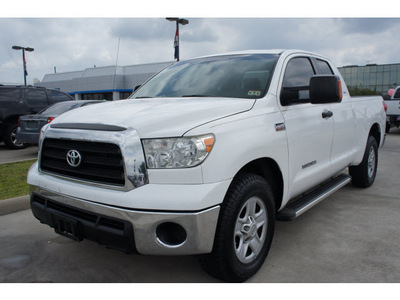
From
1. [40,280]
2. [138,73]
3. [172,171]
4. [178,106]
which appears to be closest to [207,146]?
[172,171]

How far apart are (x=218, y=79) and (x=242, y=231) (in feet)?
5.01

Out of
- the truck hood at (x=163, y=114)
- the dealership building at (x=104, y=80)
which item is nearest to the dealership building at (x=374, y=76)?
the dealership building at (x=104, y=80)

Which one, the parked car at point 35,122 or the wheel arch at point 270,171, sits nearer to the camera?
the wheel arch at point 270,171

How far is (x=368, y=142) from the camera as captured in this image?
5195 millimetres

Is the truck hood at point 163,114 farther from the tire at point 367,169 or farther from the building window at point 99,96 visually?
the building window at point 99,96

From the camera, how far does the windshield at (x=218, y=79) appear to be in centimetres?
322

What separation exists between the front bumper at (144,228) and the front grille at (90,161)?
0.62 ft

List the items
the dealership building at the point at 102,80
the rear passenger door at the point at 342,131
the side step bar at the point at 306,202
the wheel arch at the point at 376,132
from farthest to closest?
the dealership building at the point at 102,80, the wheel arch at the point at 376,132, the rear passenger door at the point at 342,131, the side step bar at the point at 306,202

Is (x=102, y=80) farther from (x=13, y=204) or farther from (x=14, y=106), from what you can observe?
(x=13, y=204)

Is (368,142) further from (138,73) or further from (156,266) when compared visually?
(138,73)

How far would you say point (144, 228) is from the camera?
2.23 metres

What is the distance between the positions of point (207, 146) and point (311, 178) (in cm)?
164

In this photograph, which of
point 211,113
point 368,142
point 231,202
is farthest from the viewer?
point 368,142

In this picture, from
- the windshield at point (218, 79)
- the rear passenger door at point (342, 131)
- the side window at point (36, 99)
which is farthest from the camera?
the side window at point (36, 99)
